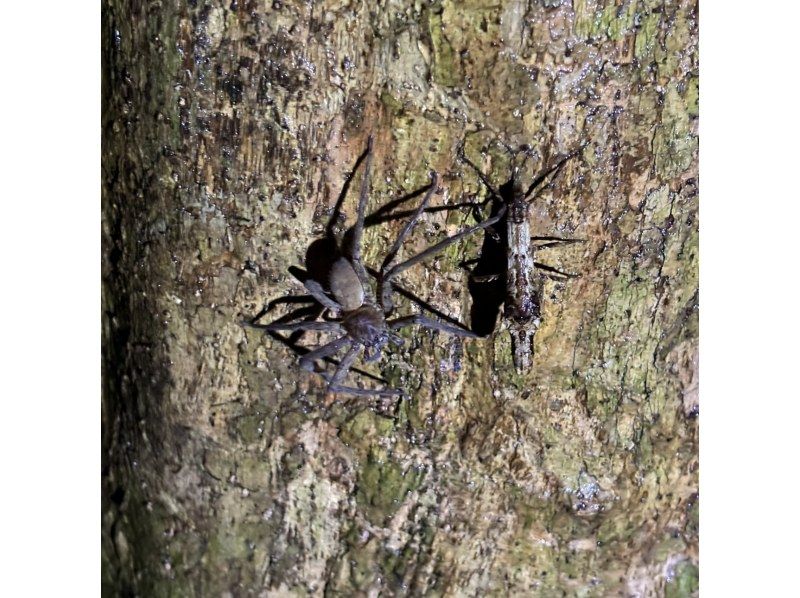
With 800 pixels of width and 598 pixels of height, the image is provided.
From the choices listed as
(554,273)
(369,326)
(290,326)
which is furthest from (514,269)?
(290,326)

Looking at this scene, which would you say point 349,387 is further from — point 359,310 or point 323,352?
point 359,310

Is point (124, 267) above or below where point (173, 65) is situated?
below

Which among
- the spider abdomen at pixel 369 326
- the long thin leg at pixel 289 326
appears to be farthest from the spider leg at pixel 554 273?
the long thin leg at pixel 289 326

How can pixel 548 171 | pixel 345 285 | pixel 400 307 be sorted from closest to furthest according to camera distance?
pixel 548 171
pixel 345 285
pixel 400 307

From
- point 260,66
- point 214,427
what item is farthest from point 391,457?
point 260,66
